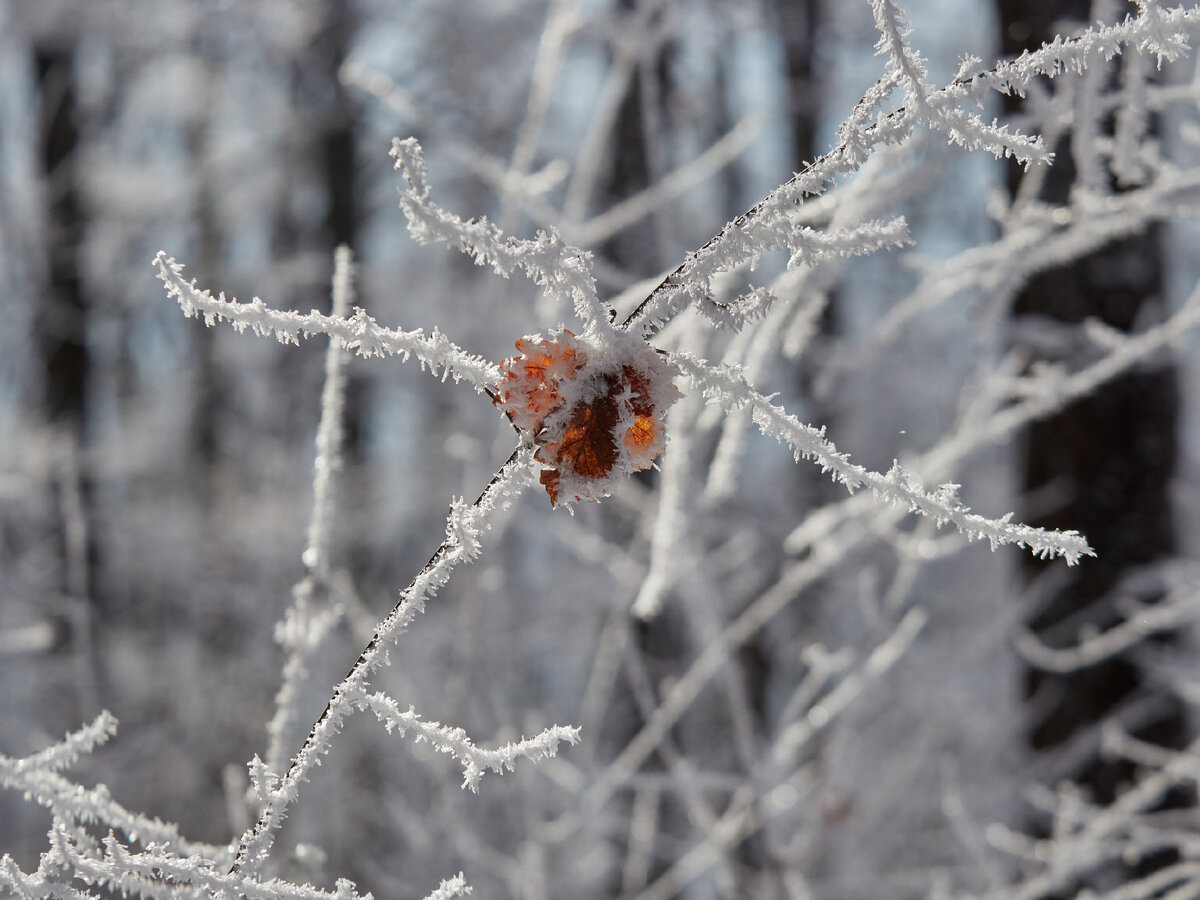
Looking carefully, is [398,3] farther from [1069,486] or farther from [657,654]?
[1069,486]

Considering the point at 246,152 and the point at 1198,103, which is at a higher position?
the point at 246,152

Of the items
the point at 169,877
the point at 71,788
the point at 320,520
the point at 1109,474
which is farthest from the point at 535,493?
the point at 169,877

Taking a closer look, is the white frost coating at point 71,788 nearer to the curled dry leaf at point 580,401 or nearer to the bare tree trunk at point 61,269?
the curled dry leaf at point 580,401

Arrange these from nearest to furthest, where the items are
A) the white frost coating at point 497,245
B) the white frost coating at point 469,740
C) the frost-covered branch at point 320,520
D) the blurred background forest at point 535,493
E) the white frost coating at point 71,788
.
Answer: the white frost coating at point 497,245 < the white frost coating at point 469,740 < the white frost coating at point 71,788 < the frost-covered branch at point 320,520 < the blurred background forest at point 535,493

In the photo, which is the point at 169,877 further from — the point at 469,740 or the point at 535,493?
the point at 535,493

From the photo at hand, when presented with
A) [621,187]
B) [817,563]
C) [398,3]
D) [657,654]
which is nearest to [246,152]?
[398,3]

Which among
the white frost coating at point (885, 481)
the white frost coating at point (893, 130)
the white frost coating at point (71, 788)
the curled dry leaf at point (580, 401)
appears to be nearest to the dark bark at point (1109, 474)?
the white frost coating at point (893, 130)

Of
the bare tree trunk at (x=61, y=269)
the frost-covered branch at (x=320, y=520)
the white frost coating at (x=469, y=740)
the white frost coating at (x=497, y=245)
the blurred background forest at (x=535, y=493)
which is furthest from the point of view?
the bare tree trunk at (x=61, y=269)

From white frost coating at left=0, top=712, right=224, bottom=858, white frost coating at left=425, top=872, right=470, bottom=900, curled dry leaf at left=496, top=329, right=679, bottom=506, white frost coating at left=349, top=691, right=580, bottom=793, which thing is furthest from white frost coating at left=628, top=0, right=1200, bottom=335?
white frost coating at left=0, top=712, right=224, bottom=858
